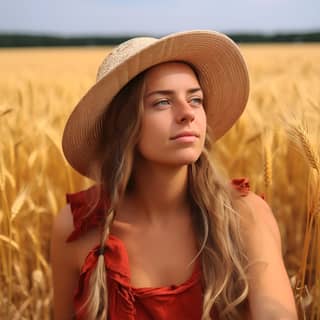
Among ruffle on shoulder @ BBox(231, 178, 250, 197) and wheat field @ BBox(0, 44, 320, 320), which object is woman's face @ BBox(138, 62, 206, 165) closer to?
ruffle on shoulder @ BBox(231, 178, 250, 197)

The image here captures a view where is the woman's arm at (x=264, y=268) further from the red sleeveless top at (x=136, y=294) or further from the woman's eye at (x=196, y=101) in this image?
the woman's eye at (x=196, y=101)

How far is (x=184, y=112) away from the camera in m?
1.39

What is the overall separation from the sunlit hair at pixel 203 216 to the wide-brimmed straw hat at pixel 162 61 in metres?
0.04

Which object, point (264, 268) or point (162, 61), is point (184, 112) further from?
point (264, 268)

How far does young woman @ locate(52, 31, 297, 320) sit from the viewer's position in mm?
1430

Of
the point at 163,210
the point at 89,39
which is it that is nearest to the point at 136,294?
the point at 163,210

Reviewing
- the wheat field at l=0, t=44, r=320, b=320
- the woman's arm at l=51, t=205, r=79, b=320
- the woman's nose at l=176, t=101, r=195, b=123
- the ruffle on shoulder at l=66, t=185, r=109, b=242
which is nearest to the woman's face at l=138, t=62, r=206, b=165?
the woman's nose at l=176, t=101, r=195, b=123

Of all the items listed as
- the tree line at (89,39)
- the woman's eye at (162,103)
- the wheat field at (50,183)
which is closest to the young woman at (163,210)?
the woman's eye at (162,103)

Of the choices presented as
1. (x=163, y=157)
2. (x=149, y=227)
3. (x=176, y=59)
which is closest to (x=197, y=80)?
(x=176, y=59)

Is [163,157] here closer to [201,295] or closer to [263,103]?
[201,295]

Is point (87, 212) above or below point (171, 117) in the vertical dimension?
below

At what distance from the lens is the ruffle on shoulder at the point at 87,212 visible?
1580mm

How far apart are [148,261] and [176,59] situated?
1.49 ft

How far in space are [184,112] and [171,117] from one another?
0.03 metres
